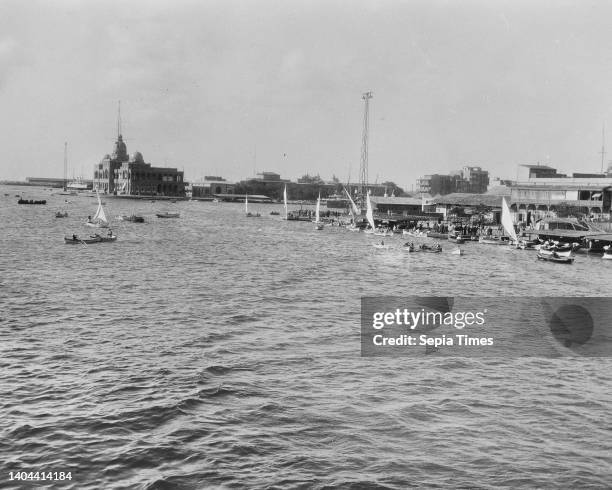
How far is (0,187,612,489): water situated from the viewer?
814 inches

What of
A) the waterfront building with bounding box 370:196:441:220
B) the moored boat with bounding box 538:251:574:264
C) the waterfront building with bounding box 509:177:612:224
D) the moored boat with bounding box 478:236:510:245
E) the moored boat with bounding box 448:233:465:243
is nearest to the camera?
the moored boat with bounding box 538:251:574:264

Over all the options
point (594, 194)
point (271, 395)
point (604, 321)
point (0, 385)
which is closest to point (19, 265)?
point (0, 385)

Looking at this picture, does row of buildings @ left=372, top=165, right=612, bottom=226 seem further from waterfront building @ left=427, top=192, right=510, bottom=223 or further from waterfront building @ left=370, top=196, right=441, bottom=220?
waterfront building @ left=370, top=196, right=441, bottom=220

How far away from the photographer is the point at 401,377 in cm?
2950

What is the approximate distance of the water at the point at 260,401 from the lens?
814 inches

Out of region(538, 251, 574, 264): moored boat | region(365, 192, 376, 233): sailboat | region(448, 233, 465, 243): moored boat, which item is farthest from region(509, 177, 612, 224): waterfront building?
region(538, 251, 574, 264): moored boat

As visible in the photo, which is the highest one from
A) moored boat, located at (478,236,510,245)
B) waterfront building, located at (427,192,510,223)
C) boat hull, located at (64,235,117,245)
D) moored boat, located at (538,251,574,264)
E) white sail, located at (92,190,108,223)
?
waterfront building, located at (427,192,510,223)

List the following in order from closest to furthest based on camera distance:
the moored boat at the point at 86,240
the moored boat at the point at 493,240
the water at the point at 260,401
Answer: the water at the point at 260,401
the moored boat at the point at 86,240
the moored boat at the point at 493,240

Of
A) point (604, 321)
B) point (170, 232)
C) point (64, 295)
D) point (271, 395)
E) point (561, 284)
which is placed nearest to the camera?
point (271, 395)

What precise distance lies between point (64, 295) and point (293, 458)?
1186 inches

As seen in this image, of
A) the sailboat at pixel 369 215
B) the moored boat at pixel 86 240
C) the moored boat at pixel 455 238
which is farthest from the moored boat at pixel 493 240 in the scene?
the moored boat at pixel 86 240

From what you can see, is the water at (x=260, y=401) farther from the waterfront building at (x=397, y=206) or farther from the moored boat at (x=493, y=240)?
the waterfront building at (x=397, y=206)

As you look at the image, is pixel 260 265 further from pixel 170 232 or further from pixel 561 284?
pixel 170 232

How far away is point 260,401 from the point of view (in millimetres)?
25953
